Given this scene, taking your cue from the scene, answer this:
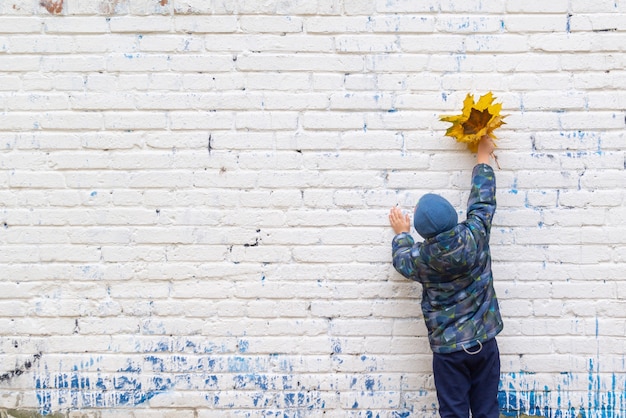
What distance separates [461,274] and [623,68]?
1.53 meters

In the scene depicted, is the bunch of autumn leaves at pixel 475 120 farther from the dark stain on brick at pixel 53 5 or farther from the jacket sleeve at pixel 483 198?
the dark stain on brick at pixel 53 5

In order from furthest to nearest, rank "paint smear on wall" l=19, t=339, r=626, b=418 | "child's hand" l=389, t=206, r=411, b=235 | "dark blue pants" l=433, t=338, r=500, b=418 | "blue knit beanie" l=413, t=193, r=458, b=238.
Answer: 1. "paint smear on wall" l=19, t=339, r=626, b=418
2. "child's hand" l=389, t=206, r=411, b=235
3. "dark blue pants" l=433, t=338, r=500, b=418
4. "blue knit beanie" l=413, t=193, r=458, b=238

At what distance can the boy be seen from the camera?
3031 mm

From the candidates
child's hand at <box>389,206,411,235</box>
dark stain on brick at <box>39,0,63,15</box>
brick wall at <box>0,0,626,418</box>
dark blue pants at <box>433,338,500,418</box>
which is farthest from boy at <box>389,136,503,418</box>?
dark stain on brick at <box>39,0,63,15</box>

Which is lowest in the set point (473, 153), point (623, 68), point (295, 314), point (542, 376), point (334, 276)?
point (542, 376)

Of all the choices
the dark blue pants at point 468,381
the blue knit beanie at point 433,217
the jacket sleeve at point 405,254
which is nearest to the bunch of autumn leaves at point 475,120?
the blue knit beanie at point 433,217

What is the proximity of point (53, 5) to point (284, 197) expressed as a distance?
173 centimetres

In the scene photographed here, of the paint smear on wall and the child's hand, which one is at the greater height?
the child's hand

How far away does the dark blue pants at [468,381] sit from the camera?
3.15 metres

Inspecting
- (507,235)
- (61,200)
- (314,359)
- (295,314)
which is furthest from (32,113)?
(507,235)

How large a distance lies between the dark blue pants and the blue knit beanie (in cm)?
67

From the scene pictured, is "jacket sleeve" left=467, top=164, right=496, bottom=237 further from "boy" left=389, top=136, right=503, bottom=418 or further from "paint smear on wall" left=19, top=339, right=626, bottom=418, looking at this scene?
"paint smear on wall" left=19, top=339, right=626, bottom=418

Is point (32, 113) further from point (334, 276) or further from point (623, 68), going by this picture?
point (623, 68)

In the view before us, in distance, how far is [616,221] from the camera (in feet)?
11.1
